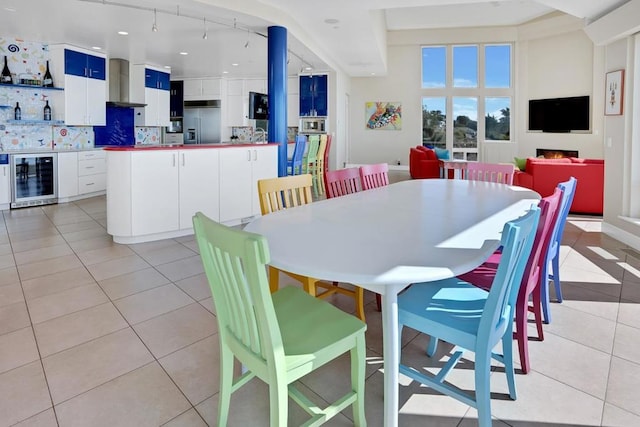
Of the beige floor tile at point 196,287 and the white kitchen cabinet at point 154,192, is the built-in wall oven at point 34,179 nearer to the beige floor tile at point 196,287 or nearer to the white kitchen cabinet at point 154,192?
the white kitchen cabinet at point 154,192

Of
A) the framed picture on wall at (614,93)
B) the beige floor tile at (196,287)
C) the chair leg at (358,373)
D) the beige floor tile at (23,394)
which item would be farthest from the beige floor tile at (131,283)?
the framed picture on wall at (614,93)

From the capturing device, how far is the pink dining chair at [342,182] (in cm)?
293

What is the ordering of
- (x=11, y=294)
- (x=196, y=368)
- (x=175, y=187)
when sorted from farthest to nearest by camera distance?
(x=175, y=187) → (x=11, y=294) → (x=196, y=368)

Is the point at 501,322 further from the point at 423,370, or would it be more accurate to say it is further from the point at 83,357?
the point at 83,357

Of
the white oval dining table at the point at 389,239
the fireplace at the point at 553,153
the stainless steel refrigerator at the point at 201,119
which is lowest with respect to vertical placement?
the white oval dining table at the point at 389,239

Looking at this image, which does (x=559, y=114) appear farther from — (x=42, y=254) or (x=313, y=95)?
(x=42, y=254)

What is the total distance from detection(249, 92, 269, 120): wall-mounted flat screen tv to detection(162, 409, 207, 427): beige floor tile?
7324mm

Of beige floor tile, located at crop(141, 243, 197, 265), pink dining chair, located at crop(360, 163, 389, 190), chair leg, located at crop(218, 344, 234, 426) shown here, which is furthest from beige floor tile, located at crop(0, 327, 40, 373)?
pink dining chair, located at crop(360, 163, 389, 190)

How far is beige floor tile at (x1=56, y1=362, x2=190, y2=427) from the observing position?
1659mm

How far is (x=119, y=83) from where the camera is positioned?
7.96 meters

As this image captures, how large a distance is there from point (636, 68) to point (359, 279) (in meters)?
4.86

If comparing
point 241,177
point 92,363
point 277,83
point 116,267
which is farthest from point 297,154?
point 92,363

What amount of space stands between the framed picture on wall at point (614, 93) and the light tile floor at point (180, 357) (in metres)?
2.06

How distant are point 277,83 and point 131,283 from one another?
3.41 metres
